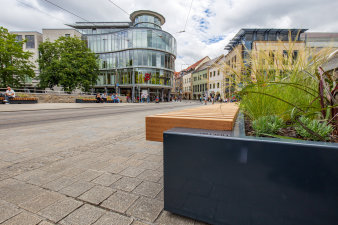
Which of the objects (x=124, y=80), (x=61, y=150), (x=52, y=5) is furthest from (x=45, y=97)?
(x=61, y=150)

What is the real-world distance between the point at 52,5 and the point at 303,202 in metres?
14.5

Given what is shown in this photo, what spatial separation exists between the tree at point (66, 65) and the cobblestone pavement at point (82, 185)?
25496 millimetres

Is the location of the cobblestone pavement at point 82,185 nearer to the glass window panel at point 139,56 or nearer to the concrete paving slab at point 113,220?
the concrete paving slab at point 113,220

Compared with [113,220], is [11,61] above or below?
above

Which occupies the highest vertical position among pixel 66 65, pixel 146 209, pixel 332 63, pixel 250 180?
pixel 66 65

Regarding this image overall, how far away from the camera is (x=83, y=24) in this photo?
44.7m

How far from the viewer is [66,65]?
24672mm

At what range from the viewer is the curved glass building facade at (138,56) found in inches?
1428

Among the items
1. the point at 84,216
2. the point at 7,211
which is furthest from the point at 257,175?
the point at 7,211

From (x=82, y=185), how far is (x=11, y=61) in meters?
32.3

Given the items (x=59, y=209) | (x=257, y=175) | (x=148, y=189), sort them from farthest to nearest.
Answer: (x=148, y=189) < (x=59, y=209) < (x=257, y=175)

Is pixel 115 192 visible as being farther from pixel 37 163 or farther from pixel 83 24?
pixel 83 24

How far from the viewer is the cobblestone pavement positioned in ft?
4.26

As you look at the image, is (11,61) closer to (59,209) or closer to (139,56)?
(139,56)
